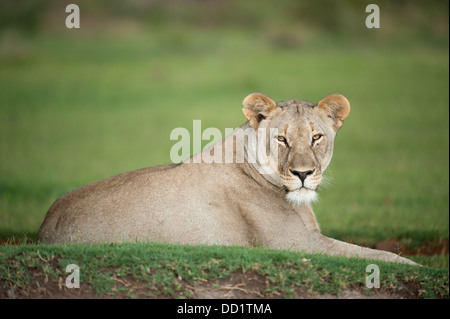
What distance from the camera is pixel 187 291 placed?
6.68 metres

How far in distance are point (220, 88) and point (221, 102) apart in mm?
2971

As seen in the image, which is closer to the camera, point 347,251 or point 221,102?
point 347,251

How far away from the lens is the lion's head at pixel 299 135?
7832 mm

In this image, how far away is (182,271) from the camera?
686 centimetres

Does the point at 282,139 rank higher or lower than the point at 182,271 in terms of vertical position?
higher

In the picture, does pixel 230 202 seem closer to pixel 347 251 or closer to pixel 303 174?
pixel 303 174

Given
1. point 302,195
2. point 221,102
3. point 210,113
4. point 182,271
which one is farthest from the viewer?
point 221,102

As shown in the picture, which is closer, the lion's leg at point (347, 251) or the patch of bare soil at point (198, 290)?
the patch of bare soil at point (198, 290)

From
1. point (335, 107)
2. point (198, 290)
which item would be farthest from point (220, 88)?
point (198, 290)

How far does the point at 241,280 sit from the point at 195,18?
1835 inches

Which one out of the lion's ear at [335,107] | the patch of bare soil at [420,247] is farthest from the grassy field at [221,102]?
the lion's ear at [335,107]

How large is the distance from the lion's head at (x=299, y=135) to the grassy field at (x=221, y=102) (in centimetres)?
270

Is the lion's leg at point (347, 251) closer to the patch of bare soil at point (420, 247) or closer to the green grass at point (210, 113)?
the patch of bare soil at point (420, 247)

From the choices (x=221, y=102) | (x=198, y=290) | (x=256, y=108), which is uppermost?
(x=221, y=102)
